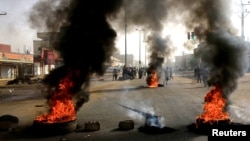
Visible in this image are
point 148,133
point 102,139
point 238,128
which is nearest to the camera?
point 238,128

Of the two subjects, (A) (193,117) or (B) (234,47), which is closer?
(B) (234,47)

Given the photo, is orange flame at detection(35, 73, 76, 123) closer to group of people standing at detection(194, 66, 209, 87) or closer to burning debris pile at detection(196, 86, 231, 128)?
burning debris pile at detection(196, 86, 231, 128)

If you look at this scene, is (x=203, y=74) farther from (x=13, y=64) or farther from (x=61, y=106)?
(x=13, y=64)

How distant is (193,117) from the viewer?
12.1 metres

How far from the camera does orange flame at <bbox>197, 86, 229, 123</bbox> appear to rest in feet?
32.2

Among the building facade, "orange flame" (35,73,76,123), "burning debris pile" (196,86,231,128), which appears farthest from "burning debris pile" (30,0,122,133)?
the building facade

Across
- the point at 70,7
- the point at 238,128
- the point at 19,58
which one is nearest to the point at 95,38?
the point at 70,7

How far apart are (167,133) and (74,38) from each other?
4175 millimetres

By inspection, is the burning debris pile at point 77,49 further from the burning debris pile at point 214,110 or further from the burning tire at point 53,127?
the burning debris pile at point 214,110

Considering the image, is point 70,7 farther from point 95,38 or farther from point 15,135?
point 15,135

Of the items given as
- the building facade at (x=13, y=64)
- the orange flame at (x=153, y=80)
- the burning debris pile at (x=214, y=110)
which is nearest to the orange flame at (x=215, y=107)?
the burning debris pile at (x=214, y=110)

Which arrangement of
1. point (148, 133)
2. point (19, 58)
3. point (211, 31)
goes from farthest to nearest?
point (19, 58), point (211, 31), point (148, 133)

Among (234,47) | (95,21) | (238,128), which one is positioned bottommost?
(238,128)

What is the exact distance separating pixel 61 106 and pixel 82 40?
85.8 inches
